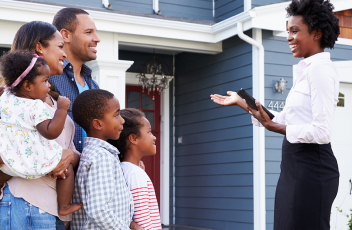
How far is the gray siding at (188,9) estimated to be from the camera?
689cm

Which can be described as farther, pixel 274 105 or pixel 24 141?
pixel 274 105

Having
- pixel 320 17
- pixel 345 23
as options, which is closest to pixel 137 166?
pixel 320 17

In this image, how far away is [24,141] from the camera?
168cm

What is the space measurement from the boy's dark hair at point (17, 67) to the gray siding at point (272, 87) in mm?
4818

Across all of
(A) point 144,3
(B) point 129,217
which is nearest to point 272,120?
(B) point 129,217

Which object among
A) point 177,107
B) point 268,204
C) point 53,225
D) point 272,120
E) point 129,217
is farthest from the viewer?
point 177,107

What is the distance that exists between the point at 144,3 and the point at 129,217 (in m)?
5.30

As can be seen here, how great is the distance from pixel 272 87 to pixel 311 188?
4246 mm

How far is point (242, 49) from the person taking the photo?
6480 mm

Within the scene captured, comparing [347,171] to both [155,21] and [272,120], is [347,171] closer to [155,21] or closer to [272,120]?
[155,21]

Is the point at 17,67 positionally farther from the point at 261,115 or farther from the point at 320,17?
the point at 320,17

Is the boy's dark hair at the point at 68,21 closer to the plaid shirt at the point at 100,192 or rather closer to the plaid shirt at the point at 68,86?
the plaid shirt at the point at 68,86

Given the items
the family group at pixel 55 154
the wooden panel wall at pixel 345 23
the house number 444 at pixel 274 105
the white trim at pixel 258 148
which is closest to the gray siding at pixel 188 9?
the white trim at pixel 258 148

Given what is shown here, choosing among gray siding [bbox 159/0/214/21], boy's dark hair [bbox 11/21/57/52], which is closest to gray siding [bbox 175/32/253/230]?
gray siding [bbox 159/0/214/21]
